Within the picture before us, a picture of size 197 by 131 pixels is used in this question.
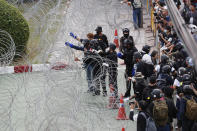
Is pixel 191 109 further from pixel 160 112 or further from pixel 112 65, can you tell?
pixel 112 65

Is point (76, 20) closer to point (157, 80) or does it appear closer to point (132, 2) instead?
point (132, 2)

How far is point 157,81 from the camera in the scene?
8617 millimetres

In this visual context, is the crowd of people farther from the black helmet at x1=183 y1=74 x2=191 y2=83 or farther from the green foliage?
the green foliage

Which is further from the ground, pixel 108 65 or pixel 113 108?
pixel 108 65

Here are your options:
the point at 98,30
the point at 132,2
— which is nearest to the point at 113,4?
the point at 132,2

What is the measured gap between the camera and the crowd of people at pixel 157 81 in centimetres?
752

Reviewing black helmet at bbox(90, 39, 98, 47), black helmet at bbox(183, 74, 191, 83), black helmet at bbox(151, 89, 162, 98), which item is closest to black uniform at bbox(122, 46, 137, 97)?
black helmet at bbox(90, 39, 98, 47)

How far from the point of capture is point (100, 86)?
10.9 m

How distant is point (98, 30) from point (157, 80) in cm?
277

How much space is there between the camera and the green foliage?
12.6 meters

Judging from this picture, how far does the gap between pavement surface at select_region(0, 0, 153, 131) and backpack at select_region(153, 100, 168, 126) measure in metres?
1.32

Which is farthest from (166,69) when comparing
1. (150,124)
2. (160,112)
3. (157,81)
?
(150,124)

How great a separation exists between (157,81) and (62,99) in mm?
2038

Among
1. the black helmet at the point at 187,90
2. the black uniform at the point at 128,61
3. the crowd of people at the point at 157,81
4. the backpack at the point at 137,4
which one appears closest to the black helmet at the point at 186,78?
the crowd of people at the point at 157,81
